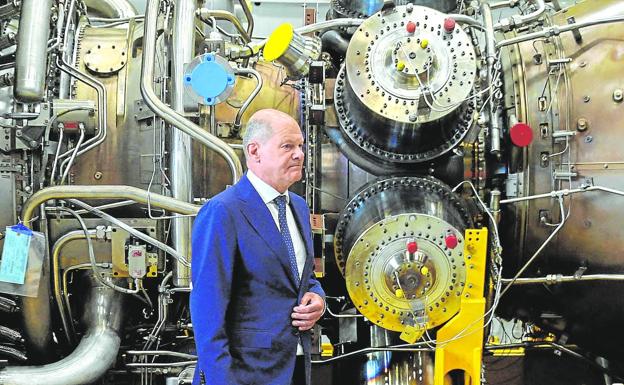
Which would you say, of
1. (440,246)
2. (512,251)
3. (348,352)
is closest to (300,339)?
(440,246)

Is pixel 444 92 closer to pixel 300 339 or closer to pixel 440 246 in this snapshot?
pixel 440 246

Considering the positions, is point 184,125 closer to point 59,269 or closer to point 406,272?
point 59,269

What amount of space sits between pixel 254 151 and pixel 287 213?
24 centimetres

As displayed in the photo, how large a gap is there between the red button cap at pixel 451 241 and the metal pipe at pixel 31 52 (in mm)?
1774

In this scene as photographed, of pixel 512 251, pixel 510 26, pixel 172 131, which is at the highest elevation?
pixel 510 26

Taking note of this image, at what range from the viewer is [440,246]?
2.71 m

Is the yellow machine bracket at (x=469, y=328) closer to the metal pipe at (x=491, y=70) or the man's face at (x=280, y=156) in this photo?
the metal pipe at (x=491, y=70)

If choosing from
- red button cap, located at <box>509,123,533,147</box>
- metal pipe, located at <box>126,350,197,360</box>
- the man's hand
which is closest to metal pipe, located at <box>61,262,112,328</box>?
metal pipe, located at <box>126,350,197,360</box>

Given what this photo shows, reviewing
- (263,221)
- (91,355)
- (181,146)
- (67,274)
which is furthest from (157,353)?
(263,221)

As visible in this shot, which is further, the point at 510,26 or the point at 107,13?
the point at 107,13

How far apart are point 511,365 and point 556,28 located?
2.13 metres

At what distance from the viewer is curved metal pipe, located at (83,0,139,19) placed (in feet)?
12.3

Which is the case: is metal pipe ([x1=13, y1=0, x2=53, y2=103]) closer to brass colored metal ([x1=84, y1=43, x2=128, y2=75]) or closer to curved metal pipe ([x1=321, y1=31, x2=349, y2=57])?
brass colored metal ([x1=84, y1=43, x2=128, y2=75])

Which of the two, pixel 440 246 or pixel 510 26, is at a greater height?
pixel 510 26
